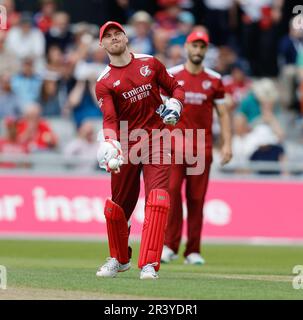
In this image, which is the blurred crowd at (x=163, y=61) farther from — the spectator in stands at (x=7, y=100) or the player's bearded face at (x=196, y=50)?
the player's bearded face at (x=196, y=50)

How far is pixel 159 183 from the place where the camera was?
1147cm

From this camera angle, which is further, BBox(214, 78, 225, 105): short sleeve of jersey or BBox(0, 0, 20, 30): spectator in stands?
BBox(0, 0, 20, 30): spectator in stands

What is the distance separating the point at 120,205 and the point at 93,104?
37.3 ft

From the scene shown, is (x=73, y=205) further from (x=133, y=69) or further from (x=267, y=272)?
(x=133, y=69)

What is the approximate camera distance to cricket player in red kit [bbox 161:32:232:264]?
15.0 m

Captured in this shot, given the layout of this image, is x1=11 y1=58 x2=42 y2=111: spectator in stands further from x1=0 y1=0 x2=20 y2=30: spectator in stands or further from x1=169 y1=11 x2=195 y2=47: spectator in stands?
x1=169 y1=11 x2=195 y2=47: spectator in stands

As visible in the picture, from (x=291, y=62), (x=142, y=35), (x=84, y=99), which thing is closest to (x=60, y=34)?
(x=142, y=35)

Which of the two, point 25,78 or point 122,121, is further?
point 25,78

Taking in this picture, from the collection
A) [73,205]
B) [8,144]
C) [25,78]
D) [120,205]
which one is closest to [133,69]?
[120,205]

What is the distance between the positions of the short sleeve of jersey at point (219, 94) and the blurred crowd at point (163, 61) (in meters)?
5.79

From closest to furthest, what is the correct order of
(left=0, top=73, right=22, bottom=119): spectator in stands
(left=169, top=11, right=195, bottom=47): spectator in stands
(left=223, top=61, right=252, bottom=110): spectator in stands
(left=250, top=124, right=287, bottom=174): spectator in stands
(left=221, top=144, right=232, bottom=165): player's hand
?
1. (left=221, top=144, right=232, bottom=165): player's hand
2. (left=250, top=124, right=287, bottom=174): spectator in stands
3. (left=0, top=73, right=22, bottom=119): spectator in stands
4. (left=223, top=61, right=252, bottom=110): spectator in stands
5. (left=169, top=11, right=195, bottom=47): spectator in stands

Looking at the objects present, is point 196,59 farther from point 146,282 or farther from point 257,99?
point 257,99

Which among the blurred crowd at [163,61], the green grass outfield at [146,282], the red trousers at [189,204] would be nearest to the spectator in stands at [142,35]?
the blurred crowd at [163,61]

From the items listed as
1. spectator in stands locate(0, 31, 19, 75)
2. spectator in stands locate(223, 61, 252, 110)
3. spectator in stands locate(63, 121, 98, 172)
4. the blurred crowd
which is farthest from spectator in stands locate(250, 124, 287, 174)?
spectator in stands locate(0, 31, 19, 75)
